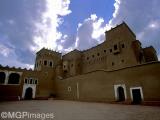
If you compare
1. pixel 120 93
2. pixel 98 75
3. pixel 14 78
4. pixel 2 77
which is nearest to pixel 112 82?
pixel 120 93

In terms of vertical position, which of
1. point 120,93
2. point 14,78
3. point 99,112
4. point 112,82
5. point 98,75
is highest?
point 14,78

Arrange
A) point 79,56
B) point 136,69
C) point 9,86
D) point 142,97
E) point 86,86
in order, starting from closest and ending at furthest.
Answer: point 142,97
point 136,69
point 86,86
point 9,86
point 79,56

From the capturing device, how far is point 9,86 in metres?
28.6

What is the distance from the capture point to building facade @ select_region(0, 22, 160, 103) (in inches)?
659

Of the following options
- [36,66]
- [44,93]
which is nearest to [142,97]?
[44,93]

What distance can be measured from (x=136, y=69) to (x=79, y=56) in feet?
78.6

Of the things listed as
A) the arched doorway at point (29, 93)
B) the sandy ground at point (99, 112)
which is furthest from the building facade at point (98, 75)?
the sandy ground at point (99, 112)

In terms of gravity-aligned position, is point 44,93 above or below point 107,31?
below

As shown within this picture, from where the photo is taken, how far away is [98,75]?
22.0 meters

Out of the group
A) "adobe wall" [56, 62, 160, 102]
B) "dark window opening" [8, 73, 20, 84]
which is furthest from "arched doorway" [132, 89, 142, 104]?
"dark window opening" [8, 73, 20, 84]

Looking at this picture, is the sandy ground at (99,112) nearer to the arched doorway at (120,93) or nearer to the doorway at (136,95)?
the doorway at (136,95)

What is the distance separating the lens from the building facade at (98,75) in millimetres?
16734

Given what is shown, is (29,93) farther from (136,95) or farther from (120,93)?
(136,95)

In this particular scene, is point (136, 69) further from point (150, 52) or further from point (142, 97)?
point (150, 52)
